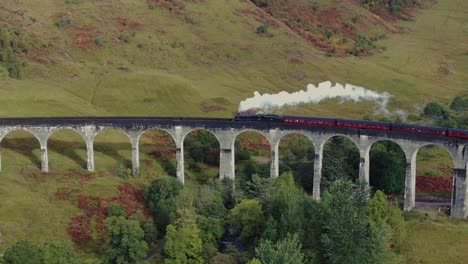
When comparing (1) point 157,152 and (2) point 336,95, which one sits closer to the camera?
(1) point 157,152

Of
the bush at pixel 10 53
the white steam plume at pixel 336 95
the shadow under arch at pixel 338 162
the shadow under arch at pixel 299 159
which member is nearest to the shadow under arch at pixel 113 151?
the shadow under arch at pixel 299 159

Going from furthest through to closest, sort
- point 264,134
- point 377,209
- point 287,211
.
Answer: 1. point 264,134
2. point 287,211
3. point 377,209

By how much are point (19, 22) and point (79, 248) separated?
11890 cm

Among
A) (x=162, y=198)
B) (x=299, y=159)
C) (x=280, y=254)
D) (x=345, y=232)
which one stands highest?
(x=299, y=159)

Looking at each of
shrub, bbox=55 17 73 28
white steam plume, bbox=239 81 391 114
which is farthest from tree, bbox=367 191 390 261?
shrub, bbox=55 17 73 28

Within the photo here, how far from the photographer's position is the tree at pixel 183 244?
2817 inches

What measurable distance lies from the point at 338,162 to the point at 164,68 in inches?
3410

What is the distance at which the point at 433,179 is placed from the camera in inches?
4043

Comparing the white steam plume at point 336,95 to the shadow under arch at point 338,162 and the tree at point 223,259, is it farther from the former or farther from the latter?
the tree at point 223,259

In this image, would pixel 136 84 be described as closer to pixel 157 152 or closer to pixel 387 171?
pixel 157 152

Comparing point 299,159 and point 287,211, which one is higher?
point 299,159

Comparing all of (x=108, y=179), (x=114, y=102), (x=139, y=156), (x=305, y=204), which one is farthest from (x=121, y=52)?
(x=305, y=204)

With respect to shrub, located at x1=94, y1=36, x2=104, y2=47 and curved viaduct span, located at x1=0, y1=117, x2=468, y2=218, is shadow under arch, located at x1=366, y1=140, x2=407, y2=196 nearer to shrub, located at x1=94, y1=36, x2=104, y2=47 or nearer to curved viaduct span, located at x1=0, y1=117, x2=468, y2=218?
curved viaduct span, located at x1=0, y1=117, x2=468, y2=218

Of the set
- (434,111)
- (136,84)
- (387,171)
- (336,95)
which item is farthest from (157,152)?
(434,111)
